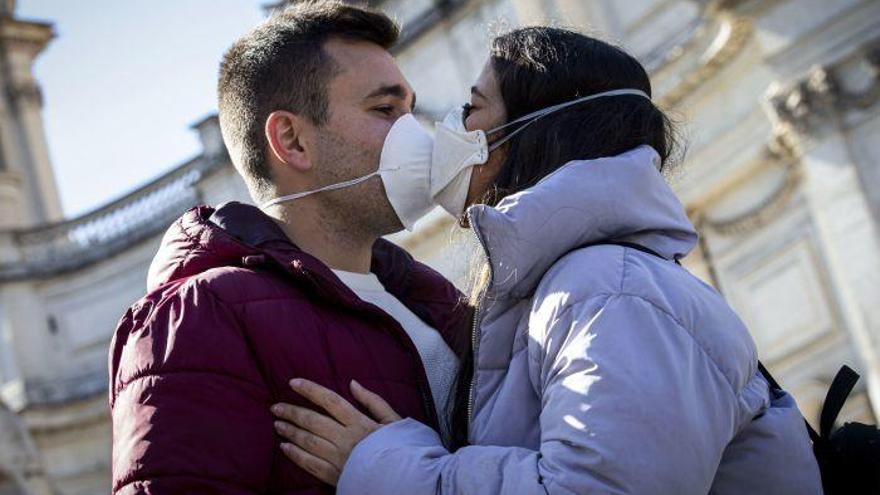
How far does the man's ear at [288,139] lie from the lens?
423cm

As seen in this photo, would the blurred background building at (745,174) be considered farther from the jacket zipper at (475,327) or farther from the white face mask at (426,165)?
the jacket zipper at (475,327)

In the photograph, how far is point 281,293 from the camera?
370 centimetres

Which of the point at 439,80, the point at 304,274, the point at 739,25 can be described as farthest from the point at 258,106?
the point at 439,80

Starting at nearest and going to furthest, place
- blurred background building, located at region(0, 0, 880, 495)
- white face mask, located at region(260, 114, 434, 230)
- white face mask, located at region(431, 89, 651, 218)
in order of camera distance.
→ white face mask, located at region(431, 89, 651, 218), white face mask, located at region(260, 114, 434, 230), blurred background building, located at region(0, 0, 880, 495)

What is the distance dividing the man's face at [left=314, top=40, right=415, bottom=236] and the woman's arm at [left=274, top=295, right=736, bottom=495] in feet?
3.88

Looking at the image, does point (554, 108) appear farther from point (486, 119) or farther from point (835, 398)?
point (835, 398)

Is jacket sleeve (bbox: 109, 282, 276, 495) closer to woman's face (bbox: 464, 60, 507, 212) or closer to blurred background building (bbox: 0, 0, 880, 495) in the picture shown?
woman's face (bbox: 464, 60, 507, 212)

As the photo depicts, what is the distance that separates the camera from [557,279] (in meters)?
3.23

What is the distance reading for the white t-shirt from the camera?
3.89m

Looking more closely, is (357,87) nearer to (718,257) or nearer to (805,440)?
(805,440)

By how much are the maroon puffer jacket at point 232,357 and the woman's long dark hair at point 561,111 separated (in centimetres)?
30

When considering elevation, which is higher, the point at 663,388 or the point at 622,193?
the point at 622,193

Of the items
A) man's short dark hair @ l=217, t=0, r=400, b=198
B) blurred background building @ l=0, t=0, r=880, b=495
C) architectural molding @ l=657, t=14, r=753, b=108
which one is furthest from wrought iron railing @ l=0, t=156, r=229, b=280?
man's short dark hair @ l=217, t=0, r=400, b=198

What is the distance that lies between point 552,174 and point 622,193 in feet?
0.55
